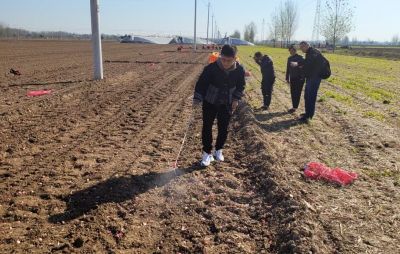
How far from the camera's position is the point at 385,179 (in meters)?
6.59

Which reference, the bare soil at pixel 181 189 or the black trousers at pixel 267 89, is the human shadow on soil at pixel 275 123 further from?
the black trousers at pixel 267 89

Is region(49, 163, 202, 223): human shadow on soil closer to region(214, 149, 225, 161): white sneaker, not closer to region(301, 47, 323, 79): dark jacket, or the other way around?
region(214, 149, 225, 161): white sneaker

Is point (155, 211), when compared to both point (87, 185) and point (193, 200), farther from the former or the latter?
point (87, 185)

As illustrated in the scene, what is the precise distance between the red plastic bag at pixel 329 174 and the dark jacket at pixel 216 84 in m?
1.78

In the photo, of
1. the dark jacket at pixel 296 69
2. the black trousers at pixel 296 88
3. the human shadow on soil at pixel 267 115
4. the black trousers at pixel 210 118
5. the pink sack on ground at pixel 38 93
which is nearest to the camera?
the black trousers at pixel 210 118

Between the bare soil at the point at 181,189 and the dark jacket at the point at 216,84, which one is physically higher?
the dark jacket at the point at 216,84

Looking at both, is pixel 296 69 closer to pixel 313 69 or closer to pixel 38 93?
pixel 313 69

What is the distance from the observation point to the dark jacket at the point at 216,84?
21.5 feet

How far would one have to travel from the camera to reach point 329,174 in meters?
6.56

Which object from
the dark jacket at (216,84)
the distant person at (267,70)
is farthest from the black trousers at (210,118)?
the distant person at (267,70)

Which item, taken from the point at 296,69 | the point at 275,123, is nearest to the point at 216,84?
the point at 275,123

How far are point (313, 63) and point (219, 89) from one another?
4304 mm

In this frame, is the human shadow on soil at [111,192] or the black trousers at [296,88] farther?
the black trousers at [296,88]

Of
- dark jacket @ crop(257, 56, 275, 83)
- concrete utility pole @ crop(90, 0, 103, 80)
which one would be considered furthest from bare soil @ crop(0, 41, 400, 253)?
concrete utility pole @ crop(90, 0, 103, 80)
